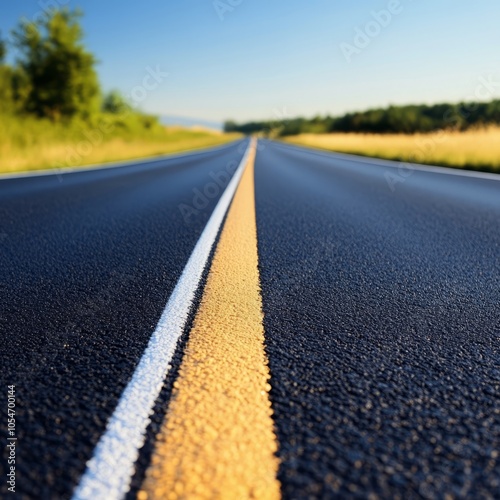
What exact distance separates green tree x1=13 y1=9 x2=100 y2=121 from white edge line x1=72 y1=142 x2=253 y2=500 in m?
37.8

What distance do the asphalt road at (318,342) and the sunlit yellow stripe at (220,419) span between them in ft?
0.14

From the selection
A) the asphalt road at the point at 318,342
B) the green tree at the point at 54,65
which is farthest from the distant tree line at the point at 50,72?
the asphalt road at the point at 318,342

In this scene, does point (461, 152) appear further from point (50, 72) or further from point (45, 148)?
point (50, 72)

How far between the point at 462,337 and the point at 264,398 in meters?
0.99

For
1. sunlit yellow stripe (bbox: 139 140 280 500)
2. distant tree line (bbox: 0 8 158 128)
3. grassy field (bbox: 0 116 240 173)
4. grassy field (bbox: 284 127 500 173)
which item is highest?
distant tree line (bbox: 0 8 158 128)

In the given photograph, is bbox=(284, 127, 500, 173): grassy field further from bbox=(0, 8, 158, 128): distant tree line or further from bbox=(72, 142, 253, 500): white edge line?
bbox=(0, 8, 158, 128): distant tree line

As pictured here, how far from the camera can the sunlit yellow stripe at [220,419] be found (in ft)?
3.15

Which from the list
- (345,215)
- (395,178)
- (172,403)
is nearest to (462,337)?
(172,403)

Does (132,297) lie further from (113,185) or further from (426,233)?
(113,185)

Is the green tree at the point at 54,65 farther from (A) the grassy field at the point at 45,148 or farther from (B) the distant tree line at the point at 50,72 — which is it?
(A) the grassy field at the point at 45,148

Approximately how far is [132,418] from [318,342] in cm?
81

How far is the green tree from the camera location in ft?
115

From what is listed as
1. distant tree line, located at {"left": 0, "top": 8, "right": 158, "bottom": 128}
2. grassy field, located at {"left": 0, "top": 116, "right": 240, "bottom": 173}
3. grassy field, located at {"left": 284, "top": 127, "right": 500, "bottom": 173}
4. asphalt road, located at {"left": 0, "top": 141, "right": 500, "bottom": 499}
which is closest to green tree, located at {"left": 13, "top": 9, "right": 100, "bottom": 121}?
distant tree line, located at {"left": 0, "top": 8, "right": 158, "bottom": 128}

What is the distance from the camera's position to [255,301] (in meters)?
2.28
